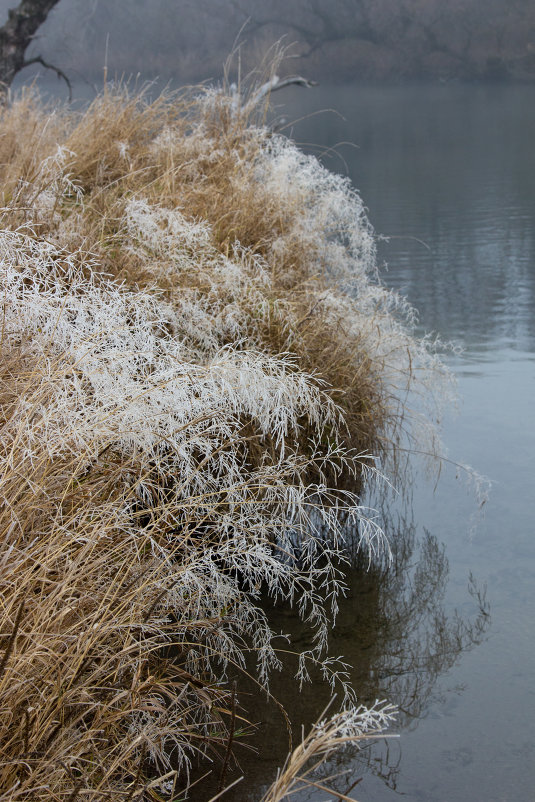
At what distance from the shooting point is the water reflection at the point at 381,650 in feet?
4.82

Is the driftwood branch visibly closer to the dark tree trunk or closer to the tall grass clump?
the dark tree trunk

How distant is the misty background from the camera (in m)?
21.0

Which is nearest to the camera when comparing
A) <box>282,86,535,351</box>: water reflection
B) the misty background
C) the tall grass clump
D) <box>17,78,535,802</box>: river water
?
the tall grass clump

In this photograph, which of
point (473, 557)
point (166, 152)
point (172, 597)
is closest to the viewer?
point (172, 597)

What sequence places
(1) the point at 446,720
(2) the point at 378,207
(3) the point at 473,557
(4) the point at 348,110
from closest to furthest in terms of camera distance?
(1) the point at 446,720, (3) the point at 473,557, (2) the point at 378,207, (4) the point at 348,110

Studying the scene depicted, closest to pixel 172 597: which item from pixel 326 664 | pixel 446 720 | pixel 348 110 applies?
pixel 326 664

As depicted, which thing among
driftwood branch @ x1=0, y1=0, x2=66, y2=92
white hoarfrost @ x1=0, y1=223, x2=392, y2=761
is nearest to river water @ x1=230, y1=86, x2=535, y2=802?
white hoarfrost @ x1=0, y1=223, x2=392, y2=761

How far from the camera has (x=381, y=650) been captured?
1.76m

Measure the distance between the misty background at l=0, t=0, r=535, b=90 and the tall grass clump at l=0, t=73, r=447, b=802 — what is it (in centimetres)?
1899

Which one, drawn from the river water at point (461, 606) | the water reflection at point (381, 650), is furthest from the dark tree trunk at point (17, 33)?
the water reflection at point (381, 650)

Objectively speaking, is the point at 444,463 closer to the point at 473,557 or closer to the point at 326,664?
the point at 473,557

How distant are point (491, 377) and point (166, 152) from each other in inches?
54.8

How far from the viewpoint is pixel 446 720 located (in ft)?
5.16

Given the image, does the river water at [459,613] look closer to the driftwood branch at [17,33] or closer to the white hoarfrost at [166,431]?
the white hoarfrost at [166,431]
